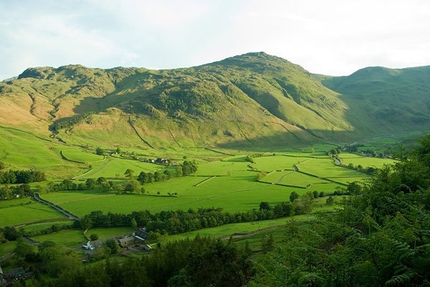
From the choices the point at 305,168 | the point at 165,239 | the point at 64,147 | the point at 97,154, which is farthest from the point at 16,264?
the point at 64,147

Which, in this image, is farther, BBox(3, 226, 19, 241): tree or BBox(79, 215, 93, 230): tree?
BBox(79, 215, 93, 230): tree

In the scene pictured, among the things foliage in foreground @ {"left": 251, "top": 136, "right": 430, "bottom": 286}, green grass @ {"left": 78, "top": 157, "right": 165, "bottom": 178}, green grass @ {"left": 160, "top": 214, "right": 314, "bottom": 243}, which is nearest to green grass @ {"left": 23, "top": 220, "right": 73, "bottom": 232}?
green grass @ {"left": 160, "top": 214, "right": 314, "bottom": 243}

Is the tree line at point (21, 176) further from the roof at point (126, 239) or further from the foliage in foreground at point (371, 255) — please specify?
the foliage in foreground at point (371, 255)

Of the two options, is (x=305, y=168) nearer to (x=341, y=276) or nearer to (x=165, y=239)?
(x=165, y=239)

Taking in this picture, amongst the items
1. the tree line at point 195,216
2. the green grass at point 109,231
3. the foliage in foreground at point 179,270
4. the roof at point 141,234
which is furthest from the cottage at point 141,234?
the foliage in foreground at point 179,270

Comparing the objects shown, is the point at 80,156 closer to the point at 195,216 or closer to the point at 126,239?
the point at 126,239

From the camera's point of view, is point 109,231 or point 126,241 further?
point 109,231

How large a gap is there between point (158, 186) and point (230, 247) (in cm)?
8049

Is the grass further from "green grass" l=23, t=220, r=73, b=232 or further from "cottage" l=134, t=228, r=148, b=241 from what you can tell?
"cottage" l=134, t=228, r=148, b=241

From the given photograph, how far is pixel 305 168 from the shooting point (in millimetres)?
129750

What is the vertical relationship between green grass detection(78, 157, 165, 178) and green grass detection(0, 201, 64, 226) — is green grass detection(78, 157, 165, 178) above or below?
above

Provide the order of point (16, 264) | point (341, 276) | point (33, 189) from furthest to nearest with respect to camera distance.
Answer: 1. point (33, 189)
2. point (16, 264)
3. point (341, 276)

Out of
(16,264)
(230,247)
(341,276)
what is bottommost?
(16,264)

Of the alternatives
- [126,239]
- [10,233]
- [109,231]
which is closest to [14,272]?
[10,233]
